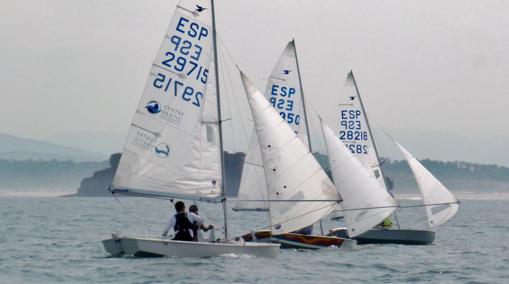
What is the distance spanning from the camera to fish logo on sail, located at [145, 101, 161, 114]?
96.4 ft

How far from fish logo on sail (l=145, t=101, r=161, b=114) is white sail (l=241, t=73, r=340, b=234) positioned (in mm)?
3094

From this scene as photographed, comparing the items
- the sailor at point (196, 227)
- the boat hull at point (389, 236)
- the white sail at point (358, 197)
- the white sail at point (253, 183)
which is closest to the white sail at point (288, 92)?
the white sail at point (253, 183)

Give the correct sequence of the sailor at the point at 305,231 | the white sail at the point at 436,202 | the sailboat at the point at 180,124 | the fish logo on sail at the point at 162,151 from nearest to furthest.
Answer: the sailboat at the point at 180,124 < the fish logo on sail at the point at 162,151 < the sailor at the point at 305,231 < the white sail at the point at 436,202

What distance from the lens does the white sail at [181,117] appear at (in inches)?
1150

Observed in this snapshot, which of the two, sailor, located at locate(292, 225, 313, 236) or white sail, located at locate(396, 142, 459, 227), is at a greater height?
white sail, located at locate(396, 142, 459, 227)

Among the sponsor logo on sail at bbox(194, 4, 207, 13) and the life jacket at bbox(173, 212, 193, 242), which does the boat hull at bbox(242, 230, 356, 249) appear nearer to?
the life jacket at bbox(173, 212, 193, 242)

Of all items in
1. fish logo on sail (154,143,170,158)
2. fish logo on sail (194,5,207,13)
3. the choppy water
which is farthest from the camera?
fish logo on sail (194,5,207,13)

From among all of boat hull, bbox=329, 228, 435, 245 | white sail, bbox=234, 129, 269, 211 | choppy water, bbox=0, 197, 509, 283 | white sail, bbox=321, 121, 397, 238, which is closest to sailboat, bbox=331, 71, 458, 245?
boat hull, bbox=329, 228, 435, 245

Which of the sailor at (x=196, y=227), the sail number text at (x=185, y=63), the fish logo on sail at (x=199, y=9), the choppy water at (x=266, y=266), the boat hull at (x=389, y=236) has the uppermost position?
the fish logo on sail at (x=199, y=9)

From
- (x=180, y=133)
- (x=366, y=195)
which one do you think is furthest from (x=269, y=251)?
(x=366, y=195)

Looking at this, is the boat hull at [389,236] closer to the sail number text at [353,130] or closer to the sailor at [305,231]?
the sail number text at [353,130]

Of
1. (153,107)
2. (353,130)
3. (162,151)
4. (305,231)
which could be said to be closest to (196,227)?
(162,151)

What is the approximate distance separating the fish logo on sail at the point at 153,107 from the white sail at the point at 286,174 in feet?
10.2

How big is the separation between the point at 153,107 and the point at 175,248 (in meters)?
4.36
